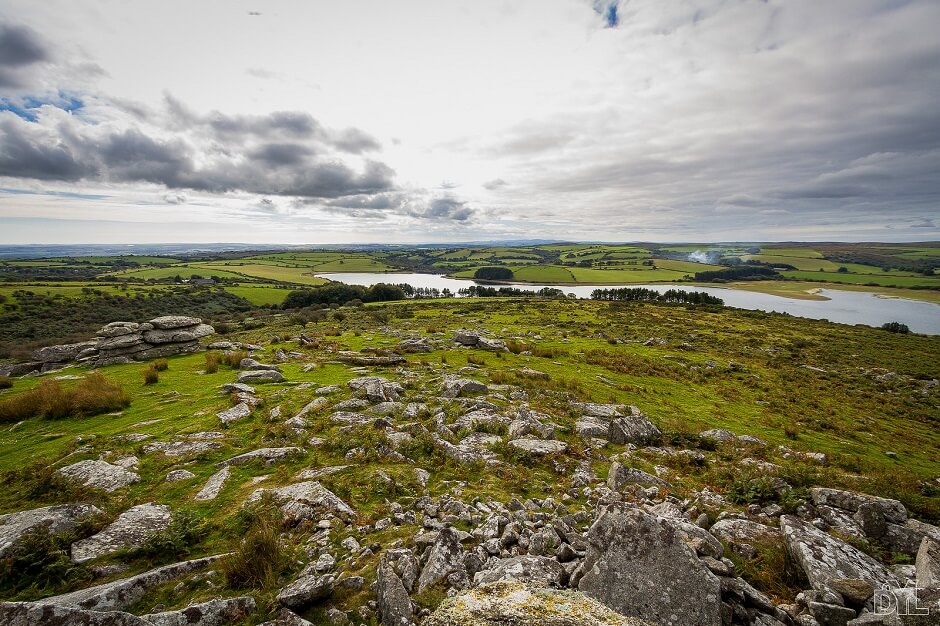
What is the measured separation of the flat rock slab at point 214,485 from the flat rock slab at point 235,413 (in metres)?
3.44

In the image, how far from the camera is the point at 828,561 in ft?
16.2

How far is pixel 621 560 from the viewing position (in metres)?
4.69

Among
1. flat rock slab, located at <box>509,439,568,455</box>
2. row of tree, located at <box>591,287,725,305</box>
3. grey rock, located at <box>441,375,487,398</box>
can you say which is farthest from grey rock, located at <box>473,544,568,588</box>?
row of tree, located at <box>591,287,725,305</box>

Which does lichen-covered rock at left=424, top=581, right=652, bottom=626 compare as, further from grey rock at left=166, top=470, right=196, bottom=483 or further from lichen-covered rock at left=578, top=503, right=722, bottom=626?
grey rock at left=166, top=470, right=196, bottom=483

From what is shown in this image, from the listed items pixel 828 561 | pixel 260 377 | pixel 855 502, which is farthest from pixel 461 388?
pixel 828 561

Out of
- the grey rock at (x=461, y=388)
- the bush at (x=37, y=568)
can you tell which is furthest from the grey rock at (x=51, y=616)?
the grey rock at (x=461, y=388)

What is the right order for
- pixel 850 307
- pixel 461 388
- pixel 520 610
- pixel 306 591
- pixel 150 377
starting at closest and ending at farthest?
pixel 520 610 → pixel 306 591 → pixel 150 377 → pixel 461 388 → pixel 850 307

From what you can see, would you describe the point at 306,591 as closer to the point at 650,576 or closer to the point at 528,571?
the point at 528,571

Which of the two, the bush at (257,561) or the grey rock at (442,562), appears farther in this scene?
the grey rock at (442,562)

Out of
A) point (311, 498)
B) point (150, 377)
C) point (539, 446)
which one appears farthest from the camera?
point (150, 377)

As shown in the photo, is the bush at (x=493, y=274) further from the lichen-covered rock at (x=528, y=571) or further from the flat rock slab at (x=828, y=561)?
the lichen-covered rock at (x=528, y=571)

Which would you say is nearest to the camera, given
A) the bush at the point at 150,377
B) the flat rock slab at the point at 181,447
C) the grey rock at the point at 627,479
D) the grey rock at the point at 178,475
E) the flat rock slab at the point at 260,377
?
the grey rock at the point at 178,475

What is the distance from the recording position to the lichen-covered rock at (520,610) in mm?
3436

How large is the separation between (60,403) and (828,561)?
63.1 ft
